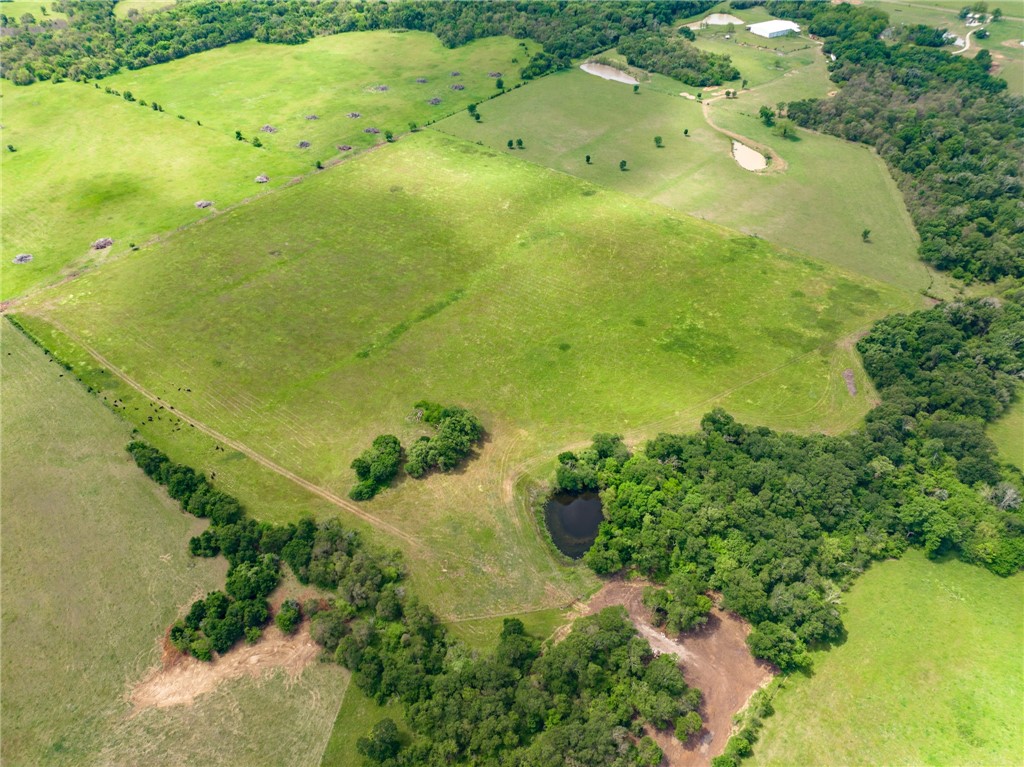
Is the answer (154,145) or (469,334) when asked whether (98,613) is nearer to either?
(469,334)

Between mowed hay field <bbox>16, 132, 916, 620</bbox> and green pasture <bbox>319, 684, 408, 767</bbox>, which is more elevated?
mowed hay field <bbox>16, 132, 916, 620</bbox>

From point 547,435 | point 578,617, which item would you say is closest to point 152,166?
point 547,435

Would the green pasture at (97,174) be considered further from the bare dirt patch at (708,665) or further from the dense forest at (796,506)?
the bare dirt patch at (708,665)

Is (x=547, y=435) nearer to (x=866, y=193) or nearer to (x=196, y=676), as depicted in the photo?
(x=196, y=676)

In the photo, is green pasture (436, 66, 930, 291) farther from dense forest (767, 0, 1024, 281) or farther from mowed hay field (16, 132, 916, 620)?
mowed hay field (16, 132, 916, 620)

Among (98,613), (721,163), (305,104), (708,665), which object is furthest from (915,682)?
(305,104)

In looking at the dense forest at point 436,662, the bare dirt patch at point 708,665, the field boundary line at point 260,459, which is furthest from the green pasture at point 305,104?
the bare dirt patch at point 708,665

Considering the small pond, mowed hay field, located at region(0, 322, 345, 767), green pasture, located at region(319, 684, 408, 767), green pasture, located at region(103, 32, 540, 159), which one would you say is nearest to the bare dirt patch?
the small pond
